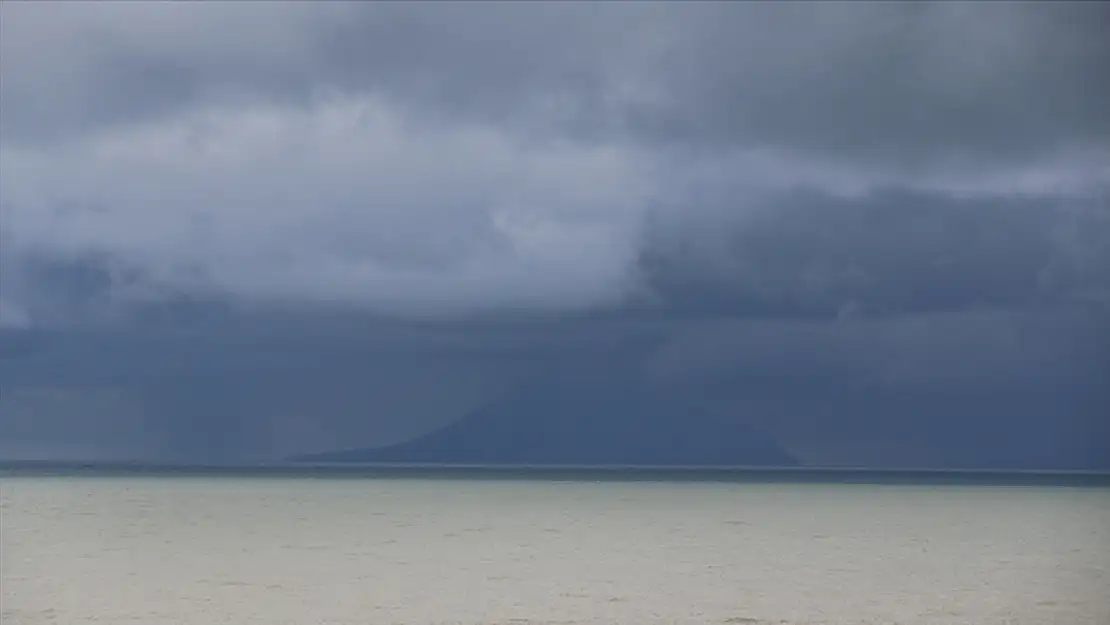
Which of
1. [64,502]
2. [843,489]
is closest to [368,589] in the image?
[64,502]

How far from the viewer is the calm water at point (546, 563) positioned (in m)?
7.93

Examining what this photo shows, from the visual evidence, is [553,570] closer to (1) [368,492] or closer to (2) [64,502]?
(2) [64,502]

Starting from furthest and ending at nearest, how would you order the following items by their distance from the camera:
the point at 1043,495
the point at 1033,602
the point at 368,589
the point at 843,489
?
the point at 843,489 < the point at 1043,495 < the point at 368,589 < the point at 1033,602

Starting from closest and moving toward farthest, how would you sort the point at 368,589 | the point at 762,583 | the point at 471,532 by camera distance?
1. the point at 368,589
2. the point at 762,583
3. the point at 471,532

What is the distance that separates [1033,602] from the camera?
8297 mm

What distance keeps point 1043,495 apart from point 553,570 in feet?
50.1

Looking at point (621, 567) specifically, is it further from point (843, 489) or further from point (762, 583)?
point (843, 489)

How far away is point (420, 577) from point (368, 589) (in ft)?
2.70

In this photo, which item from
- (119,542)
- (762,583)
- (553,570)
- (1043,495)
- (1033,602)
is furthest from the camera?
(1043,495)

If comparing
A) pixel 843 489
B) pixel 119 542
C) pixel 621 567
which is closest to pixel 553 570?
pixel 621 567

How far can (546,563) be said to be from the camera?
1084cm

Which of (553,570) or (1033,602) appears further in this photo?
(553,570)

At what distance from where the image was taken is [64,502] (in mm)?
17594

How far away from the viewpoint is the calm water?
7.93 m
